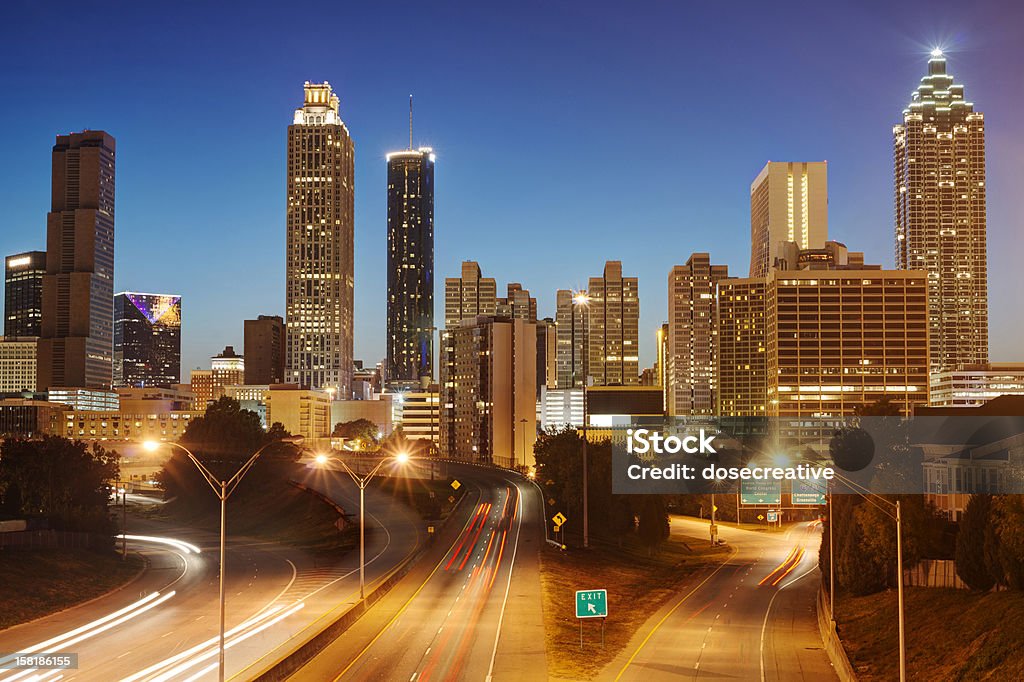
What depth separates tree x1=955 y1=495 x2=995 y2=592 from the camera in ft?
165

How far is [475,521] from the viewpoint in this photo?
101438 mm

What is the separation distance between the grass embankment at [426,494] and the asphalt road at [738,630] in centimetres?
3430

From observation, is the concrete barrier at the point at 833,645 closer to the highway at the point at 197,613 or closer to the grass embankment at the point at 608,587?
the grass embankment at the point at 608,587

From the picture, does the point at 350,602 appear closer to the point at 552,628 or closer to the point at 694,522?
the point at 552,628

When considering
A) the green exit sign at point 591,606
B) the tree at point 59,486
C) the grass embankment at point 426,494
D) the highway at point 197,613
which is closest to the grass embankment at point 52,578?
the highway at point 197,613

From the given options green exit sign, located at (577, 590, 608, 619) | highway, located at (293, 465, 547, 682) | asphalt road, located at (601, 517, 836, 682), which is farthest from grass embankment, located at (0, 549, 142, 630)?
asphalt road, located at (601, 517, 836, 682)

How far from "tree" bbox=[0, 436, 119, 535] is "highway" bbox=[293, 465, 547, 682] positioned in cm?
3469

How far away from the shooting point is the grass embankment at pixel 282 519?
9861 cm

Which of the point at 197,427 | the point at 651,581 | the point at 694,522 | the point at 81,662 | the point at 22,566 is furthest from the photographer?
the point at 197,427

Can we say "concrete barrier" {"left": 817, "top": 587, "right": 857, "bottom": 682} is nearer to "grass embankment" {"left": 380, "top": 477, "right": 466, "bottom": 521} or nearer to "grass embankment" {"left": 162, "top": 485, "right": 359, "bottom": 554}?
"grass embankment" {"left": 162, "top": 485, "right": 359, "bottom": 554}

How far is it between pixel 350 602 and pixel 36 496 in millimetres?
54849

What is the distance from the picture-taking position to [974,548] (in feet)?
166

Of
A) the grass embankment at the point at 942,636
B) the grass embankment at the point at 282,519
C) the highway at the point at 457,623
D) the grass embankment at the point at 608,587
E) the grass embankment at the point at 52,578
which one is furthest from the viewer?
the grass embankment at the point at 282,519

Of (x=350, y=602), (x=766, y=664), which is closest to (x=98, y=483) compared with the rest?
(x=350, y=602)
